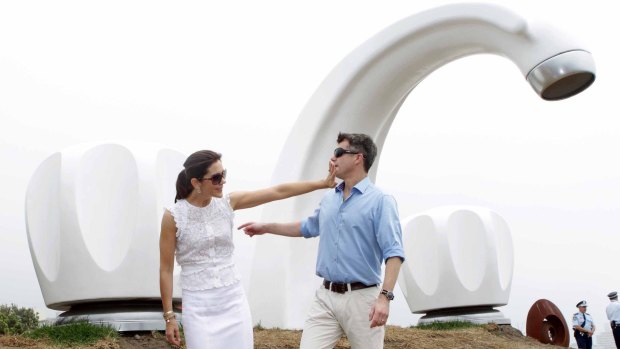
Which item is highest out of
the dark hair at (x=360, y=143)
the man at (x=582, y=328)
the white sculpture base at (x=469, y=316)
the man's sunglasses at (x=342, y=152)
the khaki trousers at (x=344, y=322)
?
the dark hair at (x=360, y=143)

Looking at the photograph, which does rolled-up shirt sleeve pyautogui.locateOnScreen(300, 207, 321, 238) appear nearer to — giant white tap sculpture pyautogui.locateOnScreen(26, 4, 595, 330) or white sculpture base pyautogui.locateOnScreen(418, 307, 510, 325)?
giant white tap sculpture pyautogui.locateOnScreen(26, 4, 595, 330)

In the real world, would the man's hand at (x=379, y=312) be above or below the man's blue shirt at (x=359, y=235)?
below

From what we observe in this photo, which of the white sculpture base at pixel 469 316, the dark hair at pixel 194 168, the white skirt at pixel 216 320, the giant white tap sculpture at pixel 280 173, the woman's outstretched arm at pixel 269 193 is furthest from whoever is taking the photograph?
the white sculpture base at pixel 469 316

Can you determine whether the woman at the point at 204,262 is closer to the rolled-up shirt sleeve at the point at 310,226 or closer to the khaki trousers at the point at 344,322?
the khaki trousers at the point at 344,322

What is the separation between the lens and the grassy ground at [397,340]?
238 inches

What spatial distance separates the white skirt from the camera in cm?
311

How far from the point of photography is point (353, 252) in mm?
3639

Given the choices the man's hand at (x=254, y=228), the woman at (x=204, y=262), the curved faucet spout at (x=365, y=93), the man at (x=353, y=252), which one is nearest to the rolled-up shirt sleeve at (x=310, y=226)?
the man at (x=353, y=252)

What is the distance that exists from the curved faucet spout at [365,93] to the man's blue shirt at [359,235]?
14.3 ft

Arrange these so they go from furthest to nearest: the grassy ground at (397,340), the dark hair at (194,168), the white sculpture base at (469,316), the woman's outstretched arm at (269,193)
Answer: the white sculpture base at (469,316)
the grassy ground at (397,340)
the woman's outstretched arm at (269,193)
the dark hair at (194,168)

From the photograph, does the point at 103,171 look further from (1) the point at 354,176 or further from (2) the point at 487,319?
(2) the point at 487,319

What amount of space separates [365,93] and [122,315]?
4.14 meters

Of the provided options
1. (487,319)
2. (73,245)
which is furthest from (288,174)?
(487,319)

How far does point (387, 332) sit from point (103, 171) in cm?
391
